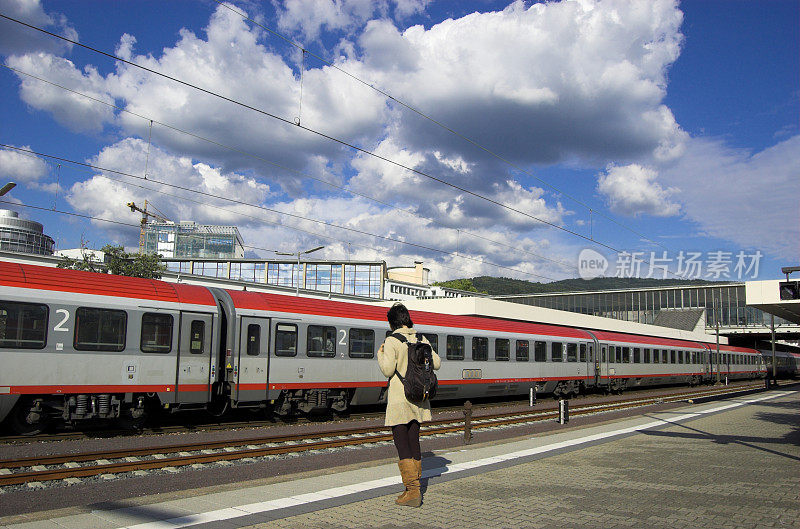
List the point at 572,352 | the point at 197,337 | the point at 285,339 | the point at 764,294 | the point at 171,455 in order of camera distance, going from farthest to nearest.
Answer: the point at 572,352 < the point at 764,294 < the point at 285,339 < the point at 197,337 < the point at 171,455

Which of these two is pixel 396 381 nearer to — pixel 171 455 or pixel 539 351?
pixel 171 455

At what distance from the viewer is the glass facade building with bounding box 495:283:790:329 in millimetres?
80938

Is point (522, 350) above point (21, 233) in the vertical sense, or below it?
below

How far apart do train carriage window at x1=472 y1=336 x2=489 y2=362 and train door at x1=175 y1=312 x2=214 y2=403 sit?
1039cm

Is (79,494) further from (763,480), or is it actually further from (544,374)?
(544,374)

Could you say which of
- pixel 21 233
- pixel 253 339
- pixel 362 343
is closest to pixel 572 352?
pixel 362 343

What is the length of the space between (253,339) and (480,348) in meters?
9.80

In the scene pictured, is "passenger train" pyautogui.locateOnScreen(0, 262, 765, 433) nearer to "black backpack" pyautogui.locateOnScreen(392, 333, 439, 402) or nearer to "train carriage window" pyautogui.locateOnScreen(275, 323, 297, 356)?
"train carriage window" pyautogui.locateOnScreen(275, 323, 297, 356)

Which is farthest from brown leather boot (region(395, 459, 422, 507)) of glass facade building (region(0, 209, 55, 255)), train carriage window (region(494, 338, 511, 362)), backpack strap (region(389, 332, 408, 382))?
glass facade building (region(0, 209, 55, 255))

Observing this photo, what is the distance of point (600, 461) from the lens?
915 centimetres

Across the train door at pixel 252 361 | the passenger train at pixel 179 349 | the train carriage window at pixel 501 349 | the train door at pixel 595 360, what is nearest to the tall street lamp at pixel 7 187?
the passenger train at pixel 179 349

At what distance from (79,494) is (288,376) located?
7715 millimetres

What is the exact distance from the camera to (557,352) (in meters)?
26.1

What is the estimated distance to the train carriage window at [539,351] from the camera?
80.8ft
